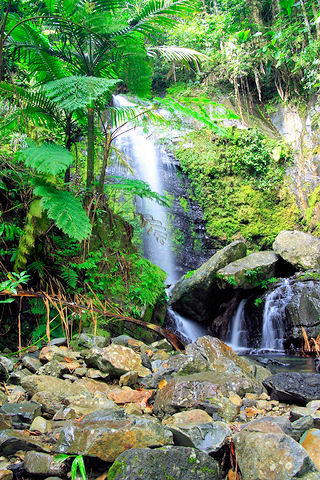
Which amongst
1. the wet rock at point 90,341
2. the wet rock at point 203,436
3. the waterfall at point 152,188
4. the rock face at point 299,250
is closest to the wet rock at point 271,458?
the wet rock at point 203,436

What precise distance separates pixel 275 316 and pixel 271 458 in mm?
5813

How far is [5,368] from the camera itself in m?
2.57

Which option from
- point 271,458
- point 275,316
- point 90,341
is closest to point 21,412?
point 90,341

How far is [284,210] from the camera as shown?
11.0 m

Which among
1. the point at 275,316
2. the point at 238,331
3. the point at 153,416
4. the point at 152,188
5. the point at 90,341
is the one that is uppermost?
the point at 152,188

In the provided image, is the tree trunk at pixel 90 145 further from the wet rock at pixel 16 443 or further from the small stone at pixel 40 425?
the wet rock at pixel 16 443

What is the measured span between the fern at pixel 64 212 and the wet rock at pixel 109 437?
196cm

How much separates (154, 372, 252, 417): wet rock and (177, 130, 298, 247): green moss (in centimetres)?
841

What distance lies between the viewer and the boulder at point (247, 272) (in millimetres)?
7176

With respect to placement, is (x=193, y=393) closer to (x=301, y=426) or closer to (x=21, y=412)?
(x=301, y=426)

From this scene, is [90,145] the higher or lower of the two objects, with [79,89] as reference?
lower

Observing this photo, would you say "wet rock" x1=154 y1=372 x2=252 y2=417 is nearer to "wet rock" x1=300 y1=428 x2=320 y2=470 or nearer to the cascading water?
"wet rock" x1=300 y1=428 x2=320 y2=470

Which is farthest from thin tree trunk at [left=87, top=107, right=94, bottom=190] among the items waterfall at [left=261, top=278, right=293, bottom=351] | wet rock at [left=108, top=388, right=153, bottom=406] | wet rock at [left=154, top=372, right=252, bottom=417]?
waterfall at [left=261, top=278, right=293, bottom=351]

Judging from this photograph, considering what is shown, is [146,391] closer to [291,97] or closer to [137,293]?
[137,293]
